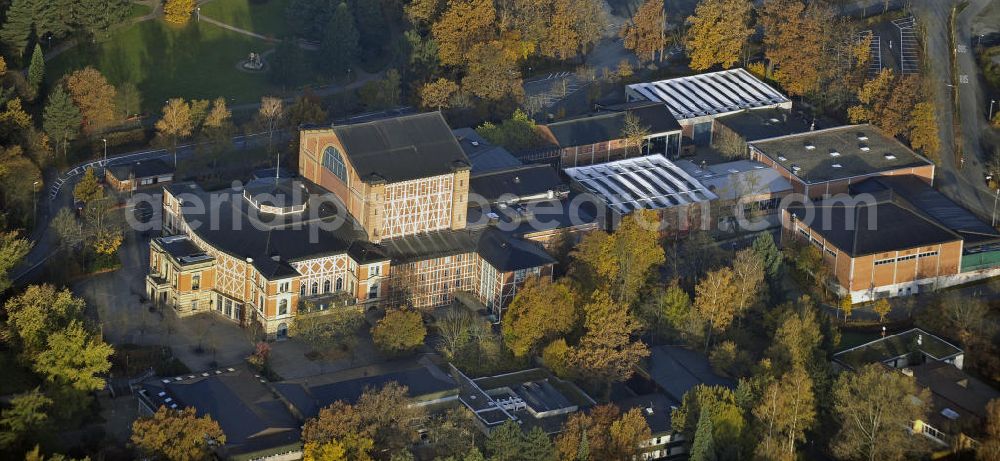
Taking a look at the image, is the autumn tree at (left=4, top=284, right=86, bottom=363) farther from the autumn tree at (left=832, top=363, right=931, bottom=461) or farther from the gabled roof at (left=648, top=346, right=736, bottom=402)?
the autumn tree at (left=832, top=363, right=931, bottom=461)

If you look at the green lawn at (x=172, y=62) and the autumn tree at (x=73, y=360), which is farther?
the green lawn at (x=172, y=62)

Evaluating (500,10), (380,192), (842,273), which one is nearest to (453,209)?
(380,192)

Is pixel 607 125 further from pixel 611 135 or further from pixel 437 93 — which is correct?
pixel 437 93

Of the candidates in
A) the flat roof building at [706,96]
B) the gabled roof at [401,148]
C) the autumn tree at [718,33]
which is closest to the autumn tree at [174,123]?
the gabled roof at [401,148]

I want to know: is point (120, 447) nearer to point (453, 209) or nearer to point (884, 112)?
point (453, 209)

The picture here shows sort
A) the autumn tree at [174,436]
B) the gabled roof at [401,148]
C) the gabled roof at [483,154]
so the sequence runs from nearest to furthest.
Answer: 1. the autumn tree at [174,436]
2. the gabled roof at [401,148]
3. the gabled roof at [483,154]

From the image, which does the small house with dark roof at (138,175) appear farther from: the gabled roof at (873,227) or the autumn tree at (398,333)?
the gabled roof at (873,227)
